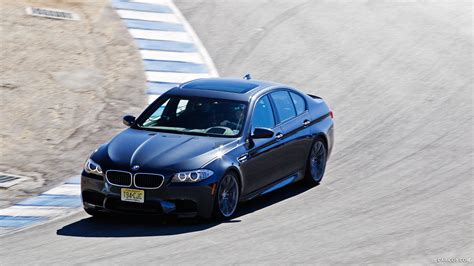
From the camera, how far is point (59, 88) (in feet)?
61.8

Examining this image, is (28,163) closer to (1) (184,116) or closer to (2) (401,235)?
(1) (184,116)

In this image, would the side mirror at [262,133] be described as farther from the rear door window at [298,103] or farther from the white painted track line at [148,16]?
the white painted track line at [148,16]

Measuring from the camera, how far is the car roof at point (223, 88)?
13.9 m

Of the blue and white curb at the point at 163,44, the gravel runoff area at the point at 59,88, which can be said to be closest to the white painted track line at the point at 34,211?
the gravel runoff area at the point at 59,88

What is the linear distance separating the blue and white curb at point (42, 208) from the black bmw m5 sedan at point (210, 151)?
2.80 feet

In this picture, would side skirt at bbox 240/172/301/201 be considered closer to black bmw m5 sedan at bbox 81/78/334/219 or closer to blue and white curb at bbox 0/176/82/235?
black bmw m5 sedan at bbox 81/78/334/219

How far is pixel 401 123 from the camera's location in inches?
703

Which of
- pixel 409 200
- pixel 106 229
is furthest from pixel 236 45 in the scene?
pixel 106 229

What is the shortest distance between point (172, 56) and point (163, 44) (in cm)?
70

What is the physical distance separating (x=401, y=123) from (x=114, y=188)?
6820 mm

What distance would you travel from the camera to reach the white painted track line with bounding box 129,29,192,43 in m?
21.8

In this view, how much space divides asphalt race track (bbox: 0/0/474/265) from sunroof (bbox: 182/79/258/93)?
147 cm

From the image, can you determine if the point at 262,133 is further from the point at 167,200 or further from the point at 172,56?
the point at 172,56

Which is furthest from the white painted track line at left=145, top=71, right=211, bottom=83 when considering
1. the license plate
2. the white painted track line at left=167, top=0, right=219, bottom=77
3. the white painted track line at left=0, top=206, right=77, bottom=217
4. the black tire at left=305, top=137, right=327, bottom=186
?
the license plate
